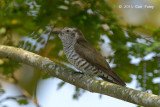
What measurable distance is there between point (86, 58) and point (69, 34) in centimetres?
64

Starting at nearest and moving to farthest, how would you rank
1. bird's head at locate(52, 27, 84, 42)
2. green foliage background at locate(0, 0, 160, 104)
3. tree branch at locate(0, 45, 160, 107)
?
1. tree branch at locate(0, 45, 160, 107)
2. green foliage background at locate(0, 0, 160, 104)
3. bird's head at locate(52, 27, 84, 42)

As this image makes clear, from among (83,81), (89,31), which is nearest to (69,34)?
(89,31)

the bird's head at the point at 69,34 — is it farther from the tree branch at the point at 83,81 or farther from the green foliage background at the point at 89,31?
the tree branch at the point at 83,81

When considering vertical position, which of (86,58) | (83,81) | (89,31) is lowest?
(86,58)

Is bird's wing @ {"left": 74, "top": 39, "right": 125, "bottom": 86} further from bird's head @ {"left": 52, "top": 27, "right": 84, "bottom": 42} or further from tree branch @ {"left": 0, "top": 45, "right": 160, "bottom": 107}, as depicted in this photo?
tree branch @ {"left": 0, "top": 45, "right": 160, "bottom": 107}

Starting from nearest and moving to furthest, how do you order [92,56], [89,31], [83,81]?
1. [83,81]
2. [92,56]
3. [89,31]

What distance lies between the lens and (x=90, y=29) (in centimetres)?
417

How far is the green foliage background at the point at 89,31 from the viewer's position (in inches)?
149

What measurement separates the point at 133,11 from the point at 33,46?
362cm

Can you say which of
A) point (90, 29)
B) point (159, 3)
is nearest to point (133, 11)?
point (159, 3)

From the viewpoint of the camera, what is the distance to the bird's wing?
3818 millimetres

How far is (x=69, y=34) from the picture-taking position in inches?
172

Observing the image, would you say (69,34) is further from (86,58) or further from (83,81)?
(83,81)

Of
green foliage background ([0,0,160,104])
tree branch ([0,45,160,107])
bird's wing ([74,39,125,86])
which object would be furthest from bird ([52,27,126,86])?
tree branch ([0,45,160,107])
